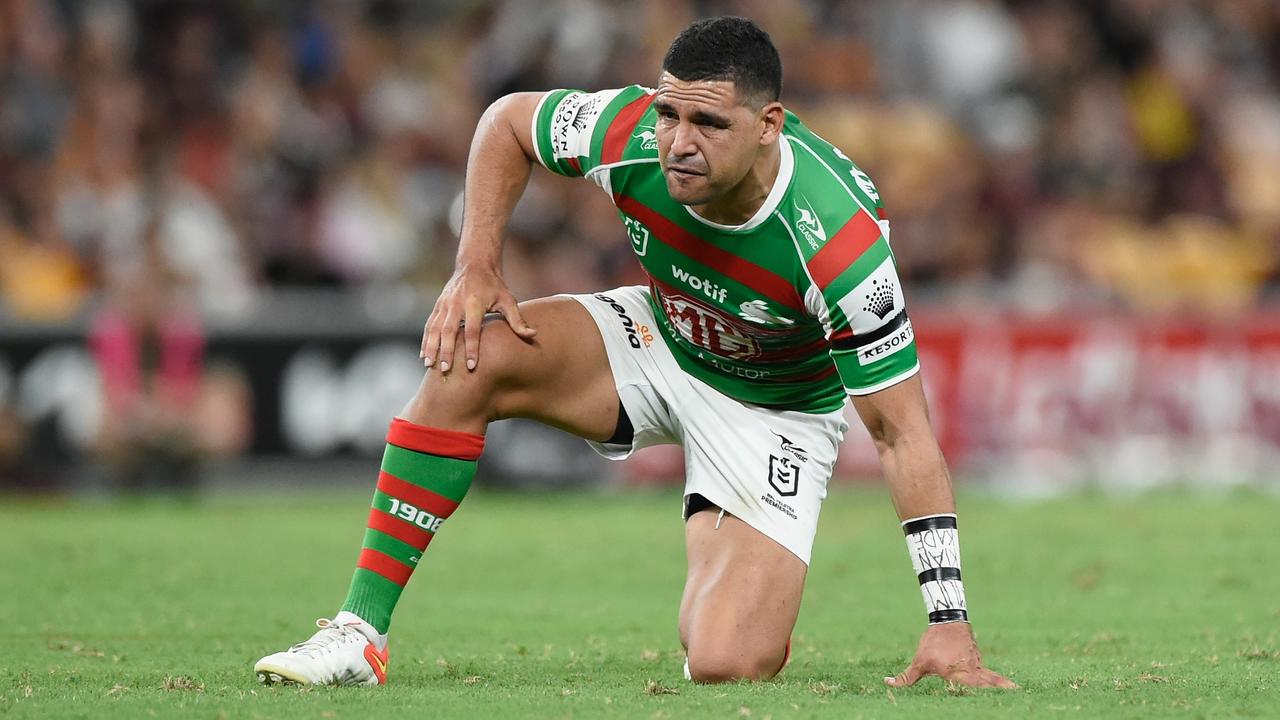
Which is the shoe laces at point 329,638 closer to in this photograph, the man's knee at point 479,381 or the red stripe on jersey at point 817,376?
the man's knee at point 479,381

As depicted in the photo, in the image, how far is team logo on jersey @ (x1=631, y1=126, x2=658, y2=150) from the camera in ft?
17.6

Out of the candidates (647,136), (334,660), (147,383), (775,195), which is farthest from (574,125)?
(147,383)

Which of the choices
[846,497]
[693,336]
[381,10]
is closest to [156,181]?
[381,10]

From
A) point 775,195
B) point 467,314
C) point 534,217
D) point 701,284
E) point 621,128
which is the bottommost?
point 467,314

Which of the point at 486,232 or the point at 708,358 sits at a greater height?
the point at 486,232

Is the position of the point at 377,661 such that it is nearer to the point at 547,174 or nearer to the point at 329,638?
the point at 329,638

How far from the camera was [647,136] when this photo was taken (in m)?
5.39

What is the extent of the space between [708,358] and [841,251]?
0.89 metres

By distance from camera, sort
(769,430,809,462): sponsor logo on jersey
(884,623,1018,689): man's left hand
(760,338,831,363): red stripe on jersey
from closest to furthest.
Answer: (884,623,1018,689): man's left hand < (760,338,831,363): red stripe on jersey < (769,430,809,462): sponsor logo on jersey

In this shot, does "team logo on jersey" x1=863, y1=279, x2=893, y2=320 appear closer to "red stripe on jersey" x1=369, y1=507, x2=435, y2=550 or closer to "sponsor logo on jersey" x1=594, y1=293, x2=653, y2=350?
"sponsor logo on jersey" x1=594, y1=293, x2=653, y2=350

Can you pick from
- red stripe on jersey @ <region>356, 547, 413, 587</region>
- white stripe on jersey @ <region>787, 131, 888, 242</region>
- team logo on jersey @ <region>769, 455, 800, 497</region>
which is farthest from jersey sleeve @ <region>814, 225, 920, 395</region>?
red stripe on jersey @ <region>356, 547, 413, 587</region>

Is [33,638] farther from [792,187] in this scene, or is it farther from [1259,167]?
[1259,167]

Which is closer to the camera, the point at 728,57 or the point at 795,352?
the point at 728,57

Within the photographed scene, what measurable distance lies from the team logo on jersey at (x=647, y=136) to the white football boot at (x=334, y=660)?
5.56ft
